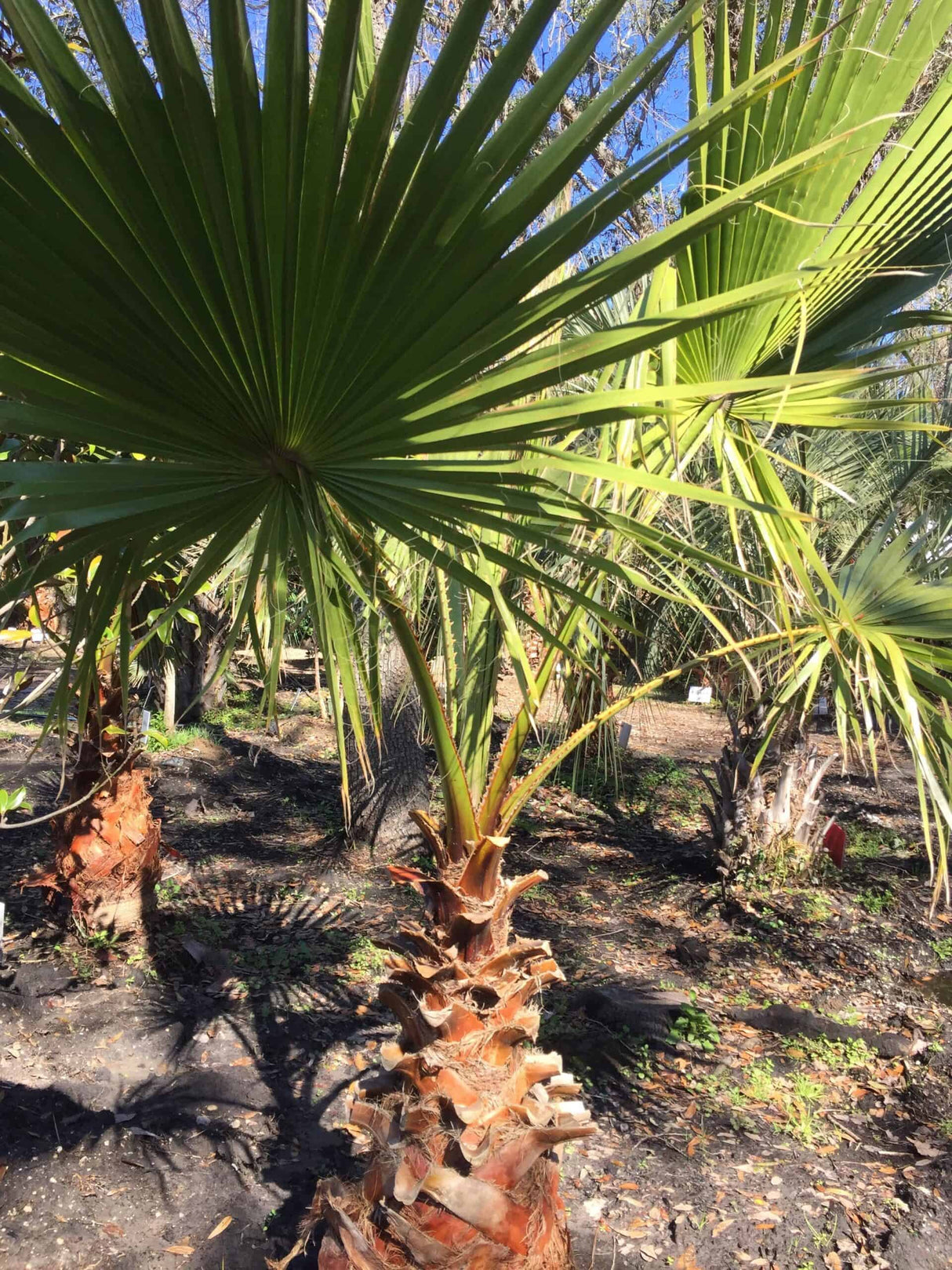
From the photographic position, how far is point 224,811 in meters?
7.09

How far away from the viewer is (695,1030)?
415cm

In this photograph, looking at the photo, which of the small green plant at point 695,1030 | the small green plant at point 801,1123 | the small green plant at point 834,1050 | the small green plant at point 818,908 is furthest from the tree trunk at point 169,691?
the small green plant at point 818,908

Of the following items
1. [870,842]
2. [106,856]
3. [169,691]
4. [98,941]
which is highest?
[169,691]

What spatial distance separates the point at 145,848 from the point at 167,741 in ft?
13.6

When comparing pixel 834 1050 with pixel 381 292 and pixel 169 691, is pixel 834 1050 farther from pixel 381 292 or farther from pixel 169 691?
pixel 169 691

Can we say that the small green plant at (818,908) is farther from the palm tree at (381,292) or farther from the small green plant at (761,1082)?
the palm tree at (381,292)

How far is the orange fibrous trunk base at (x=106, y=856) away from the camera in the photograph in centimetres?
418

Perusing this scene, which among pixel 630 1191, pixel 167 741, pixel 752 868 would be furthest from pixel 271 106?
pixel 167 741

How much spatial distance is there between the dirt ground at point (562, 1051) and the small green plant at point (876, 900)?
2 centimetres

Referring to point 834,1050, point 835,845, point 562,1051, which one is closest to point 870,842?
point 835,845

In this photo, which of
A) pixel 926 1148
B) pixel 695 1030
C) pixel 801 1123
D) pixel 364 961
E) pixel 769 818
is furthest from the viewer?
pixel 769 818

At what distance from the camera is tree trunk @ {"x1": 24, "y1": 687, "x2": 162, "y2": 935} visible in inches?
164

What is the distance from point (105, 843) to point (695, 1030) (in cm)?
301

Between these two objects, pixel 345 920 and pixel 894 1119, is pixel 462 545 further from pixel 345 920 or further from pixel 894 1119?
pixel 345 920
